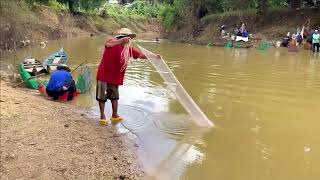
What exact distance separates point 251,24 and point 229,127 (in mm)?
29368

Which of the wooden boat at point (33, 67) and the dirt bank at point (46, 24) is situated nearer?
the wooden boat at point (33, 67)

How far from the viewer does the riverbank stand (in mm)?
5477

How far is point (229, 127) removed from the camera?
312 inches

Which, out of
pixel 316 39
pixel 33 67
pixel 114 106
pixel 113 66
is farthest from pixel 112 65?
pixel 316 39

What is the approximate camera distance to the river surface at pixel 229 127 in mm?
5941

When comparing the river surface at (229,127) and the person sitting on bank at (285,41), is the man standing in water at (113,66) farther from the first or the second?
the person sitting on bank at (285,41)

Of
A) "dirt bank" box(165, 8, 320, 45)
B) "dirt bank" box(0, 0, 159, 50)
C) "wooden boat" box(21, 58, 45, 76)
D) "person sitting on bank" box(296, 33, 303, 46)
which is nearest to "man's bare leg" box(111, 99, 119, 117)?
"wooden boat" box(21, 58, 45, 76)

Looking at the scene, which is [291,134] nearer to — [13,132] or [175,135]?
[175,135]

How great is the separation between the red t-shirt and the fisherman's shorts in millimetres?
125

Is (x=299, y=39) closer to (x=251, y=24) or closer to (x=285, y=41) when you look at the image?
(x=285, y=41)

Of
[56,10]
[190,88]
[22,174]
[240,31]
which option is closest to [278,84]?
[190,88]

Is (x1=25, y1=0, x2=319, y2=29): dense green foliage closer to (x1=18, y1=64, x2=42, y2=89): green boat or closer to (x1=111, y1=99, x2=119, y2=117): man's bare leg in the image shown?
(x1=18, y1=64, x2=42, y2=89): green boat

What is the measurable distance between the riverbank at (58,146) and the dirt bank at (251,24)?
83.5ft

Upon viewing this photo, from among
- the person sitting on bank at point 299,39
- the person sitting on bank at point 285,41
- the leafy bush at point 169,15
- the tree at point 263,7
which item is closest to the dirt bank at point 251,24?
the tree at point 263,7
